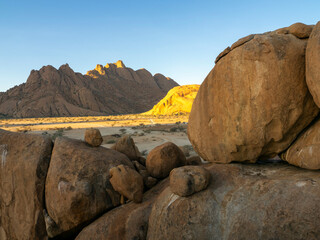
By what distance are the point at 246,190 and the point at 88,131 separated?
3.67 metres

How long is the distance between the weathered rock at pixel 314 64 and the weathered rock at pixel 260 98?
0.25 m

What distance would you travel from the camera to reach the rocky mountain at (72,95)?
7394 centimetres

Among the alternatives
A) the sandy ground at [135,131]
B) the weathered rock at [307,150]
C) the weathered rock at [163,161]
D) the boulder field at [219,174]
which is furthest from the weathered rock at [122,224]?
the sandy ground at [135,131]

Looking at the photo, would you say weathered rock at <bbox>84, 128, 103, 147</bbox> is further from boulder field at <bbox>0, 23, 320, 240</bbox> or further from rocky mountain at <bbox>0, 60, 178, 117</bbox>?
rocky mountain at <bbox>0, 60, 178, 117</bbox>

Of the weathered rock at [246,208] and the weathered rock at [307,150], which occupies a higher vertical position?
the weathered rock at [307,150]

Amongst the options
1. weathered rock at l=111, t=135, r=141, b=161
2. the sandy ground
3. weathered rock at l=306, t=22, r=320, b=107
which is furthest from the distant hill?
weathered rock at l=306, t=22, r=320, b=107

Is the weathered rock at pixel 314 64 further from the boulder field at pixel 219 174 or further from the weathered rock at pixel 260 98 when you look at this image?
the weathered rock at pixel 260 98

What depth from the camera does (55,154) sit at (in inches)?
183

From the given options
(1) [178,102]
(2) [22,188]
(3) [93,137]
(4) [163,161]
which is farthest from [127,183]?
(1) [178,102]

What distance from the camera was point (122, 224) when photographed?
3951 mm

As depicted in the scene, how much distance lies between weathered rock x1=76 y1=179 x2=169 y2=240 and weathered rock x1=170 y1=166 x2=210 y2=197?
825mm

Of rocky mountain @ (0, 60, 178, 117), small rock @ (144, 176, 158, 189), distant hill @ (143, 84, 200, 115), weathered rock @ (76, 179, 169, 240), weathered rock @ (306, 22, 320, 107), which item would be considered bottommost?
distant hill @ (143, 84, 200, 115)

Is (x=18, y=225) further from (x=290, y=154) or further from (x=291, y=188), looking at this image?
(x=290, y=154)

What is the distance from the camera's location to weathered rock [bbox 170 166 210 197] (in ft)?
12.0
